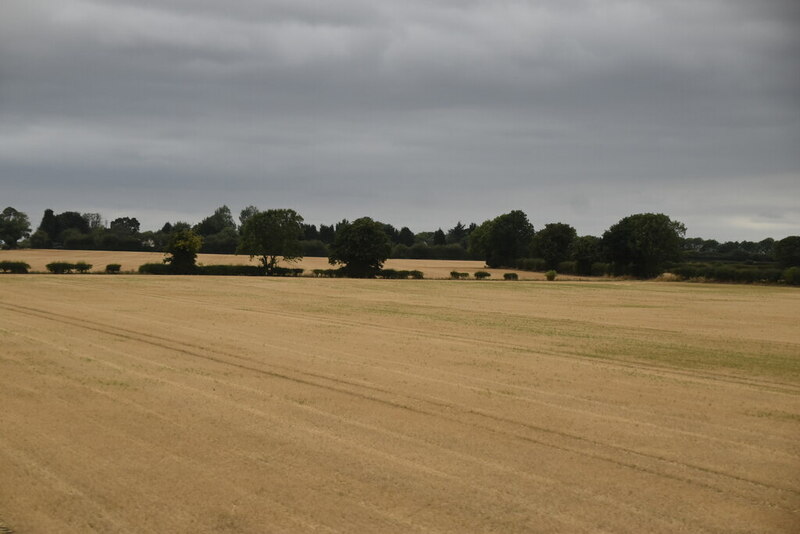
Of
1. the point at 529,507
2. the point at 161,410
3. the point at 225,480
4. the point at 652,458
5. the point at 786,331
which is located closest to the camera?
the point at 529,507

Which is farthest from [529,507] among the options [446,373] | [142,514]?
[446,373]

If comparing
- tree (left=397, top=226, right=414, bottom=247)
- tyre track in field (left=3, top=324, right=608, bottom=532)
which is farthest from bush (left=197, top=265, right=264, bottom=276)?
tree (left=397, top=226, right=414, bottom=247)

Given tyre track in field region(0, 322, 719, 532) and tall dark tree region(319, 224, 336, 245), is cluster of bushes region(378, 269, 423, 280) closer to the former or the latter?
tyre track in field region(0, 322, 719, 532)

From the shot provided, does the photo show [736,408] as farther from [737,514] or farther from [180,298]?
[180,298]

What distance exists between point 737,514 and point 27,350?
1765 centimetres

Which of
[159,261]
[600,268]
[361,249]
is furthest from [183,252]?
[600,268]

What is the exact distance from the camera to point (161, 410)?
12.1 meters

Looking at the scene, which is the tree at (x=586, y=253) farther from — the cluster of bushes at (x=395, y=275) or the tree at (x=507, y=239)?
the cluster of bushes at (x=395, y=275)

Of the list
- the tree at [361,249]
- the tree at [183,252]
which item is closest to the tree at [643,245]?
the tree at [361,249]

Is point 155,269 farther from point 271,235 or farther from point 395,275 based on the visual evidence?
point 395,275

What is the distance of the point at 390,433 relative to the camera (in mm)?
10891

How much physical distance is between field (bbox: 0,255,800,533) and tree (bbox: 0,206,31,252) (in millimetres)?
138682

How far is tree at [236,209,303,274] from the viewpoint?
274 ft

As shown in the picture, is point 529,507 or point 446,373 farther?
point 446,373
